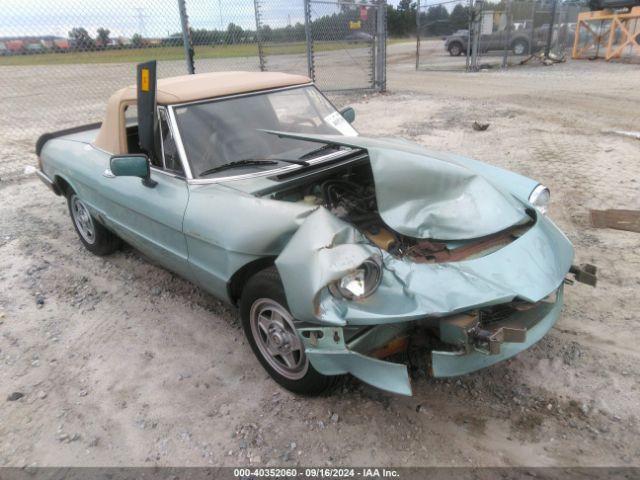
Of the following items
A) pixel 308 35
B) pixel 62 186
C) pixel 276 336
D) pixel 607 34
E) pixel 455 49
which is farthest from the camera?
pixel 455 49

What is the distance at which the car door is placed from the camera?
10.2 ft

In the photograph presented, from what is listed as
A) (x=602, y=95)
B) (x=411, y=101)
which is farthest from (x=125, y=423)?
(x=602, y=95)

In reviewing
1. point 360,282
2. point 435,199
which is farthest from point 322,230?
point 435,199

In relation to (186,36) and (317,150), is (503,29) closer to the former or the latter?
(186,36)

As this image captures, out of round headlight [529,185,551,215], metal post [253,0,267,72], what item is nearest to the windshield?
round headlight [529,185,551,215]

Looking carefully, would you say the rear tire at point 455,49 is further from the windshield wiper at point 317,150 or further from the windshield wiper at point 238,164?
the windshield wiper at point 238,164

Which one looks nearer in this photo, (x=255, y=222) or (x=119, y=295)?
(x=255, y=222)

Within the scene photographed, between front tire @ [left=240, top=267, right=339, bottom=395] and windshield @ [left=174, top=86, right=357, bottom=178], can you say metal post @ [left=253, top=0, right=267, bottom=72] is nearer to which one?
windshield @ [left=174, top=86, right=357, bottom=178]

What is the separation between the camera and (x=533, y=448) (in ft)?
7.64

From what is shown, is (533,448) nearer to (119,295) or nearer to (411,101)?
(119,295)

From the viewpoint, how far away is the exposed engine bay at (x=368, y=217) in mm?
2602

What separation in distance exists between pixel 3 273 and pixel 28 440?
2452mm

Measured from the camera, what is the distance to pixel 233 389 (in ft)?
9.36

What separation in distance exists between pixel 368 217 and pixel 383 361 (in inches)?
42.1
